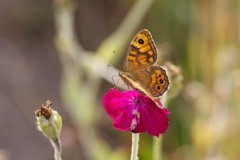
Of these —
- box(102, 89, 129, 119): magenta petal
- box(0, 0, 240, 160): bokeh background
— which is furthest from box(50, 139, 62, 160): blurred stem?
box(0, 0, 240, 160): bokeh background

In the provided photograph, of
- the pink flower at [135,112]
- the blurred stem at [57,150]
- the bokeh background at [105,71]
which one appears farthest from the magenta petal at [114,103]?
the bokeh background at [105,71]

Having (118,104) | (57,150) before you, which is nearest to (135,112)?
(118,104)

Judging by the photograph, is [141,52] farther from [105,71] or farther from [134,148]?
[105,71]

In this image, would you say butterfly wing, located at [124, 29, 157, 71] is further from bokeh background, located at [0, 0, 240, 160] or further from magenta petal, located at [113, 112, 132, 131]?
bokeh background, located at [0, 0, 240, 160]

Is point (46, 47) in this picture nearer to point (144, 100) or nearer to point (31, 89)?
point (31, 89)

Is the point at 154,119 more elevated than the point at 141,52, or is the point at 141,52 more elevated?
the point at 141,52
